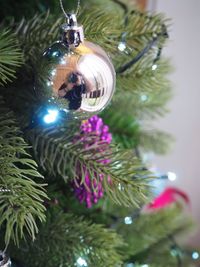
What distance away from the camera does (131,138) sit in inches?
21.5

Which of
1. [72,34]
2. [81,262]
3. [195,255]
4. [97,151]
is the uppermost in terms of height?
[72,34]

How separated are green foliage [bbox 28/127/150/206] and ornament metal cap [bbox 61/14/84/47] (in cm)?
10

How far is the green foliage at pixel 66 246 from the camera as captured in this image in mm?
376

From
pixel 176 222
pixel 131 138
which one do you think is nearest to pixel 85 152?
pixel 131 138

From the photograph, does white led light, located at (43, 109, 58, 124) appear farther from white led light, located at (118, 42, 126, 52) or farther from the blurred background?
the blurred background

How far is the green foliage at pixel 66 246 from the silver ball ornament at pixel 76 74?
14 cm

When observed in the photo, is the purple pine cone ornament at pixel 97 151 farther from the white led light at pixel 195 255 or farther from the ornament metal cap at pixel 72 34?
the white led light at pixel 195 255

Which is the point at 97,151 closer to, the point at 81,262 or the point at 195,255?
the point at 81,262

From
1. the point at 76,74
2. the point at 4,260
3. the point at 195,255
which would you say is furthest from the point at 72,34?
the point at 195,255

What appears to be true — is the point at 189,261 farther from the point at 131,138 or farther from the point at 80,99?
the point at 80,99

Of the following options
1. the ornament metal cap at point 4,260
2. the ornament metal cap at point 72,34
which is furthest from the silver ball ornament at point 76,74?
the ornament metal cap at point 4,260

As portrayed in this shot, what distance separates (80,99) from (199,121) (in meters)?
0.85

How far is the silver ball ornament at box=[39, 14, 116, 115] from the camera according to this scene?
30 cm

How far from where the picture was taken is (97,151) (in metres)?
0.37
